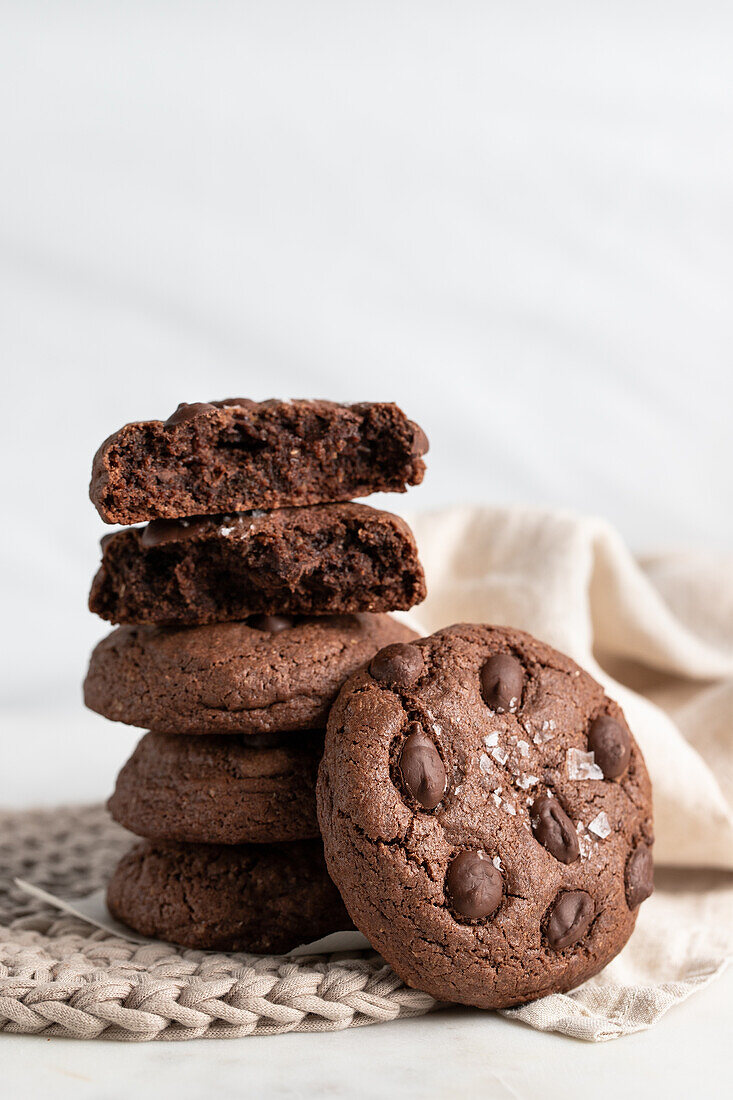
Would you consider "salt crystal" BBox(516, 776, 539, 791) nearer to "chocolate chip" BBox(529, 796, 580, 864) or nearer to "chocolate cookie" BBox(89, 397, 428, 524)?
"chocolate chip" BBox(529, 796, 580, 864)

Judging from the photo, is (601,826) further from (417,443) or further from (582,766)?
(417,443)

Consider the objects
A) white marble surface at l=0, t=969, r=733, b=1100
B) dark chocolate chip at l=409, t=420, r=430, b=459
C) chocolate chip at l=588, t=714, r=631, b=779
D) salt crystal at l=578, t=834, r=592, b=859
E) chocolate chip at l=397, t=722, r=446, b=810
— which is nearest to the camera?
white marble surface at l=0, t=969, r=733, b=1100

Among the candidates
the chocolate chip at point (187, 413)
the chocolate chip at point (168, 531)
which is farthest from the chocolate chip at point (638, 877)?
the chocolate chip at point (187, 413)

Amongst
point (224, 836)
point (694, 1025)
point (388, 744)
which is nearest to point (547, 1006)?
point (694, 1025)

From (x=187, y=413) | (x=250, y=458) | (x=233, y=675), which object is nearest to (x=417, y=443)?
(x=250, y=458)

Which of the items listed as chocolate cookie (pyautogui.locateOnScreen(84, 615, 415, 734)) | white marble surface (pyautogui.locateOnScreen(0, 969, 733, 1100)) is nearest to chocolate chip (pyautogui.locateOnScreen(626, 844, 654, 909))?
white marble surface (pyautogui.locateOnScreen(0, 969, 733, 1100))

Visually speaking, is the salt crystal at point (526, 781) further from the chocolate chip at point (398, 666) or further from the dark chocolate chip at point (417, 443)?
the dark chocolate chip at point (417, 443)

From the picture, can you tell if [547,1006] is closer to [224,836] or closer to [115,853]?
[224,836]
